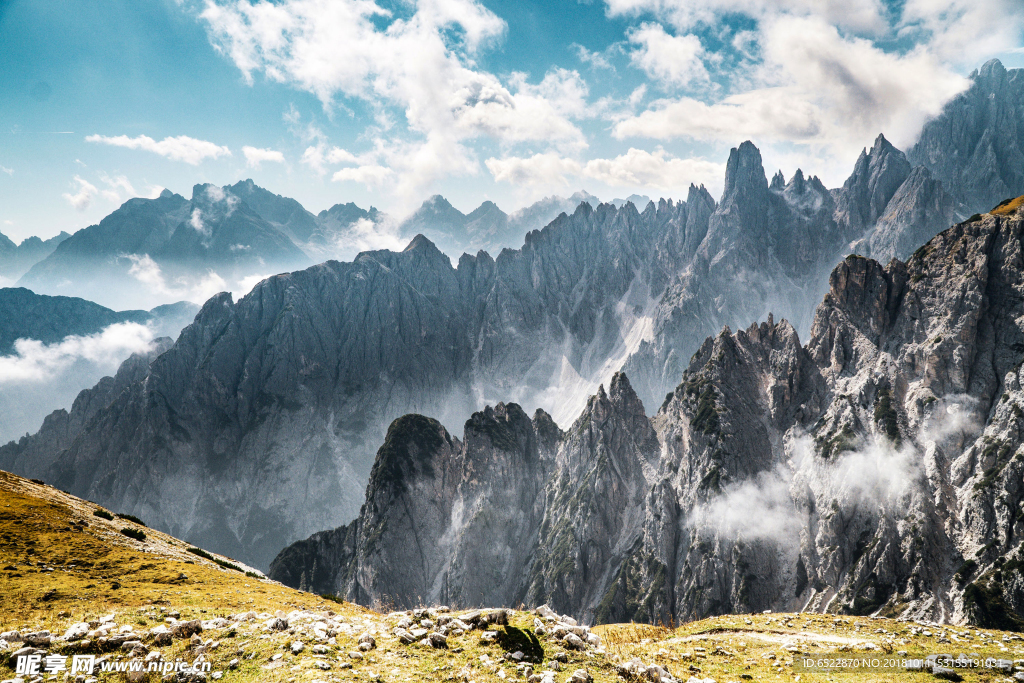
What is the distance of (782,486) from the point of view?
134 m

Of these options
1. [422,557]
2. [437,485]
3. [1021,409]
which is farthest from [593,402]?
[1021,409]

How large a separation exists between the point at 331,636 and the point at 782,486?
143 metres

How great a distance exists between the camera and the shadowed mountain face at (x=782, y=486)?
3932 inches

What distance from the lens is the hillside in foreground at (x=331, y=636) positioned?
1515 centimetres

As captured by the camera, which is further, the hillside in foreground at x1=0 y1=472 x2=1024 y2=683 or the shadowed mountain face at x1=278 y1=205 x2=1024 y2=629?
the shadowed mountain face at x1=278 y1=205 x2=1024 y2=629

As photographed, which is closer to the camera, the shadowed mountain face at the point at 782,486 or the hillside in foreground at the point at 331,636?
the hillside in foreground at the point at 331,636

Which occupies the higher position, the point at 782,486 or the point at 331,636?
the point at 782,486

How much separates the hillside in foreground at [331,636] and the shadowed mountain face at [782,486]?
68.5 m

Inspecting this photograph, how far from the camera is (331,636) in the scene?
17703mm

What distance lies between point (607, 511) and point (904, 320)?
97346mm

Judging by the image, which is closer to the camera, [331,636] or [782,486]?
[331,636]

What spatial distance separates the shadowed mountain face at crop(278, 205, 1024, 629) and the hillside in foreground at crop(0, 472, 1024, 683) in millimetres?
68463

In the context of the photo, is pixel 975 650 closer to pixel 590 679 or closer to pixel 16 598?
pixel 590 679

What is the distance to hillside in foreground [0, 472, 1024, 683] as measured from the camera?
49.7 feet
